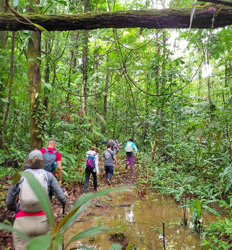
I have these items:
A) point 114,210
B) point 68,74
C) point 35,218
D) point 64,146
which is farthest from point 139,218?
point 68,74

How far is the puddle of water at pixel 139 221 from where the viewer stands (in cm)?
381

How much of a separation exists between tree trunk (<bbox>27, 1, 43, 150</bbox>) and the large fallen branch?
6.37 feet

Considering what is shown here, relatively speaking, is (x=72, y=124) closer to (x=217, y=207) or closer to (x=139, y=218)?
(x=139, y=218)

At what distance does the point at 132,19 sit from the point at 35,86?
335cm

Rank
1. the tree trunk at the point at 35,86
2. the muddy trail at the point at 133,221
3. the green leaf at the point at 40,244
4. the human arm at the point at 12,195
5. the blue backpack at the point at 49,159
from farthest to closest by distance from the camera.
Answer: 1. the tree trunk at the point at 35,86
2. the blue backpack at the point at 49,159
3. the muddy trail at the point at 133,221
4. the human arm at the point at 12,195
5. the green leaf at the point at 40,244

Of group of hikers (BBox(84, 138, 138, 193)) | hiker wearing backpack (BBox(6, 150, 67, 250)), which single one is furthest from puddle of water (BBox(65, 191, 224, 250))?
hiker wearing backpack (BBox(6, 150, 67, 250))

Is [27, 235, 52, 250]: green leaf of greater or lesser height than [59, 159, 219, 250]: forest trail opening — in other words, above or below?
above

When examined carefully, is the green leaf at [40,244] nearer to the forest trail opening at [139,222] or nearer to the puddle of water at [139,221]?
the forest trail opening at [139,222]

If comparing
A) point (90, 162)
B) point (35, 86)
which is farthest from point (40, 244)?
point (90, 162)

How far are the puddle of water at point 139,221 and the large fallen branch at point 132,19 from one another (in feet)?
9.68

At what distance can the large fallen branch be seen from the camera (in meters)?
3.28

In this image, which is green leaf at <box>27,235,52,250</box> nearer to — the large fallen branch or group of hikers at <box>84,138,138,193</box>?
the large fallen branch

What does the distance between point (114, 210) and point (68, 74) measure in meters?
6.61

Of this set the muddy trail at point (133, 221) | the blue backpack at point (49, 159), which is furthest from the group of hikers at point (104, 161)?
the blue backpack at point (49, 159)
